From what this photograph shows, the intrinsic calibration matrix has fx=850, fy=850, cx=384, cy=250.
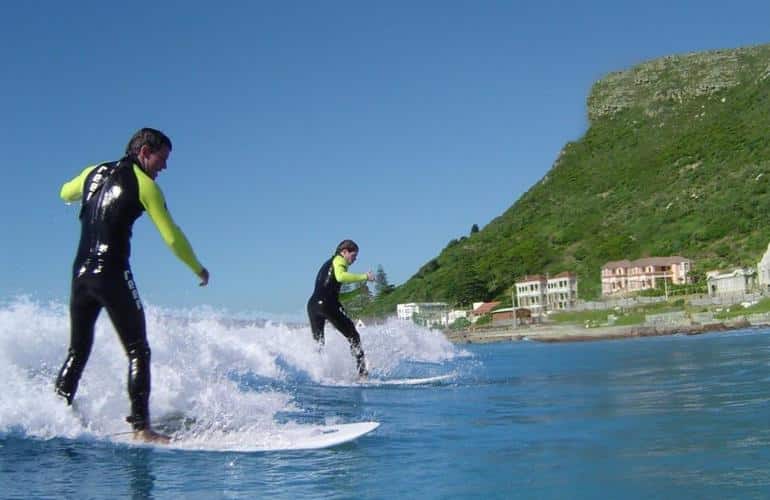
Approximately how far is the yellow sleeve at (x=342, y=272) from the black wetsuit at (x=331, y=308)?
5.3 inches

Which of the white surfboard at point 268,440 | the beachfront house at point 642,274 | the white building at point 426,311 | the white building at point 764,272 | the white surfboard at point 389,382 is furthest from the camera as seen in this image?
the white building at point 426,311

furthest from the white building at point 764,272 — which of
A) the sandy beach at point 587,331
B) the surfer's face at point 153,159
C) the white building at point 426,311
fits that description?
the surfer's face at point 153,159

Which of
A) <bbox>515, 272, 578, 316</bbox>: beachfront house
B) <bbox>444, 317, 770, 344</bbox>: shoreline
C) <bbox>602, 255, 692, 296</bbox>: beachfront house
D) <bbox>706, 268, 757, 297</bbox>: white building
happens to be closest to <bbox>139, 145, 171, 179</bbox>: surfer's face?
<bbox>444, 317, 770, 344</bbox>: shoreline

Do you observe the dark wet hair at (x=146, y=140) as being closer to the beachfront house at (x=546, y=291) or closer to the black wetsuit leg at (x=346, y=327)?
the black wetsuit leg at (x=346, y=327)

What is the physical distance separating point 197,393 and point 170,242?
2184 millimetres

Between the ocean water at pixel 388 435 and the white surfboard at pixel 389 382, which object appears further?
the white surfboard at pixel 389 382

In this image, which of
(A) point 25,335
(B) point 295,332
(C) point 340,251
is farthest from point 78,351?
(B) point 295,332

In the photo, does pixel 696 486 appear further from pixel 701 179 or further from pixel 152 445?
pixel 701 179

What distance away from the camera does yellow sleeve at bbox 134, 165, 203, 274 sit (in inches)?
202

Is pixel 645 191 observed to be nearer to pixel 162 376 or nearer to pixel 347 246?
pixel 347 246

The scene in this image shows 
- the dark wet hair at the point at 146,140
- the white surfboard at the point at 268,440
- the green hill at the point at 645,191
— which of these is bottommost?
the white surfboard at the point at 268,440

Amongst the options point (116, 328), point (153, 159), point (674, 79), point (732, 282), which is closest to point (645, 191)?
point (674, 79)

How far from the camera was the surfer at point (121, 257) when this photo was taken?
5176mm

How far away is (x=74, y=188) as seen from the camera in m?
5.48
